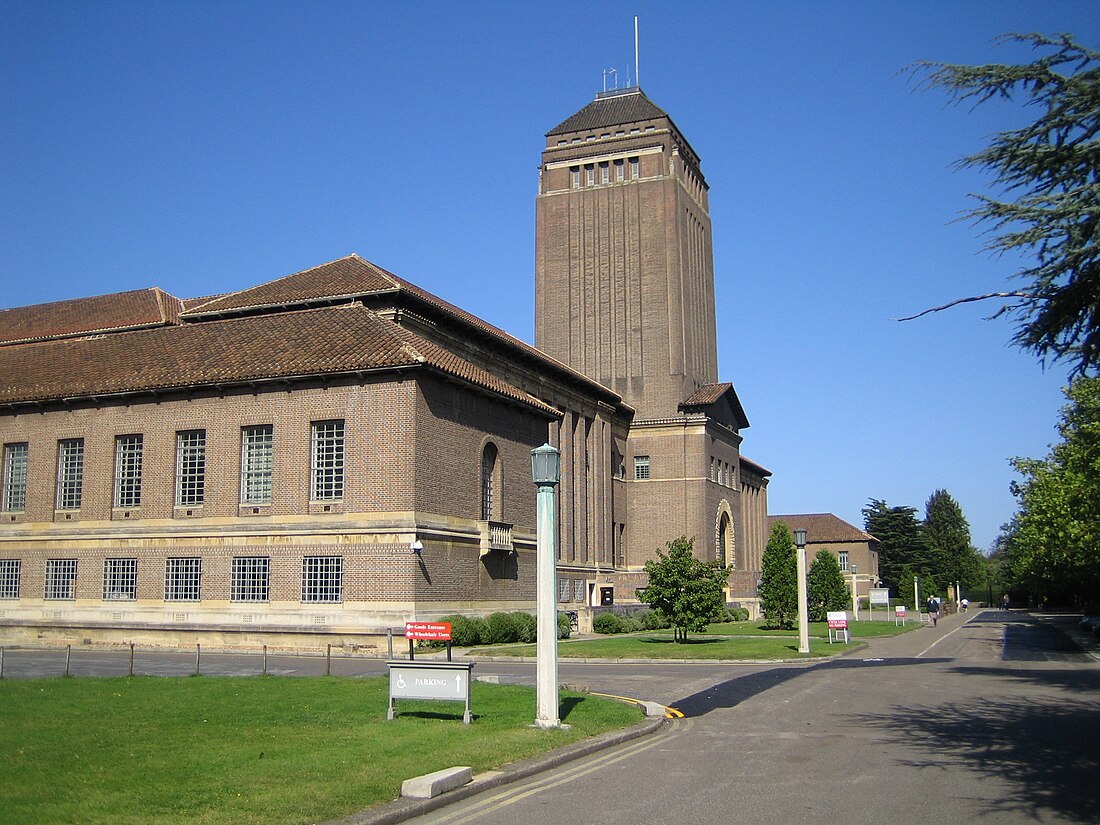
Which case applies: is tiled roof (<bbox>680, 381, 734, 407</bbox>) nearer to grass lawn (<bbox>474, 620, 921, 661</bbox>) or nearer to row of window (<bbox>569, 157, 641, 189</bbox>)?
row of window (<bbox>569, 157, 641, 189</bbox>)

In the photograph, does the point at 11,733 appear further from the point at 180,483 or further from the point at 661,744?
the point at 180,483

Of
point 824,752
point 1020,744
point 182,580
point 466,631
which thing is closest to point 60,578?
point 182,580

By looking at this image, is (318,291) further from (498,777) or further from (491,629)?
(498,777)

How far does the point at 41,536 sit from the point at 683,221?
153ft

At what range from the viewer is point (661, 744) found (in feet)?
45.6

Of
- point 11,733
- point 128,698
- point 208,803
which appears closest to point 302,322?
point 128,698

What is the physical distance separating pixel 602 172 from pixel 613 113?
4701 mm

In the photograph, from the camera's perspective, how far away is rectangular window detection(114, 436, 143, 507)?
38.3 meters

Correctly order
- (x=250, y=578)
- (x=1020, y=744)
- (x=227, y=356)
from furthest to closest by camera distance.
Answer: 1. (x=227, y=356)
2. (x=250, y=578)
3. (x=1020, y=744)

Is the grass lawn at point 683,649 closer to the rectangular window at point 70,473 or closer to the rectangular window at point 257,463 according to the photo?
the rectangular window at point 257,463

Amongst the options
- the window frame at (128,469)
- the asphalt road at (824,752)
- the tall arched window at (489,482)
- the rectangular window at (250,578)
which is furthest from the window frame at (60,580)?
the tall arched window at (489,482)

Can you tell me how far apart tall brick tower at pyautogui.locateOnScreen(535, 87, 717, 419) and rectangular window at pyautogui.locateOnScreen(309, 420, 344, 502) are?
36.5 metres

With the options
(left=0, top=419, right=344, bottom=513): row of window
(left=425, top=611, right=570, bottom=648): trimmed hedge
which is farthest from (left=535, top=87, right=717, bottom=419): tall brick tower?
(left=0, top=419, right=344, bottom=513): row of window

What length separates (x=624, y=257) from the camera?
7056 cm
